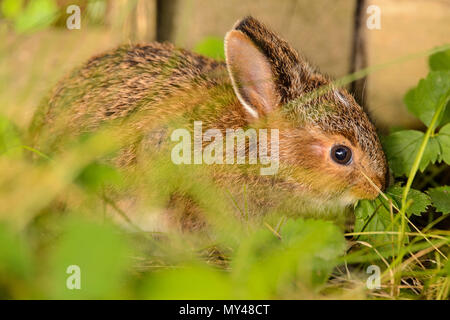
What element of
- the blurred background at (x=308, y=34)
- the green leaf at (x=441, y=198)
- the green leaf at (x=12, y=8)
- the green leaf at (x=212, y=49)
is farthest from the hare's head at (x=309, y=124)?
the blurred background at (x=308, y=34)

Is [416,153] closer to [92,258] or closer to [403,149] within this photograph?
[403,149]

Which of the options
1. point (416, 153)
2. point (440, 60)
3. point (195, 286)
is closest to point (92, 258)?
point (195, 286)

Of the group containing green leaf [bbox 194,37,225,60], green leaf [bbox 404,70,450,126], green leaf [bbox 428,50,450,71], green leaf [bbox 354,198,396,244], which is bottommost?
green leaf [bbox 354,198,396,244]

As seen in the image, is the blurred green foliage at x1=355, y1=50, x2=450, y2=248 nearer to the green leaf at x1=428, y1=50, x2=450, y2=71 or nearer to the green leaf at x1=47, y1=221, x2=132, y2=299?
the green leaf at x1=428, y1=50, x2=450, y2=71

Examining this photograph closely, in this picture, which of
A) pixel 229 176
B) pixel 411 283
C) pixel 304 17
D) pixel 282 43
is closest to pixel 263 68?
pixel 282 43

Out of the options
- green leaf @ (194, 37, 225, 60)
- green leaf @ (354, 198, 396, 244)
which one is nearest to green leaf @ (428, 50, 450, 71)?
green leaf @ (354, 198, 396, 244)
